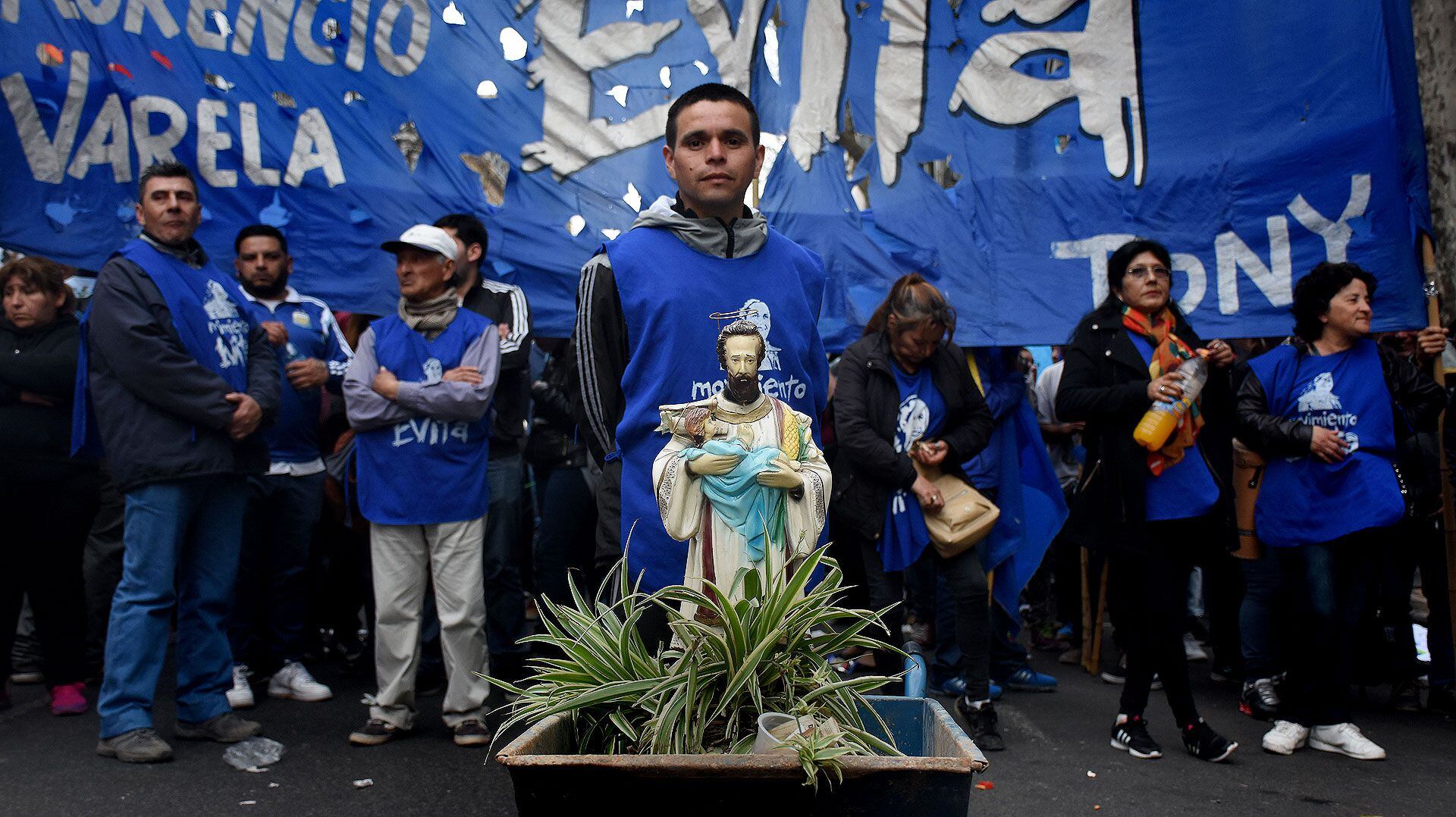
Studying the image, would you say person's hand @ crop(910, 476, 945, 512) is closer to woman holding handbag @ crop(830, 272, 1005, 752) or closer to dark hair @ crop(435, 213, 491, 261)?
woman holding handbag @ crop(830, 272, 1005, 752)

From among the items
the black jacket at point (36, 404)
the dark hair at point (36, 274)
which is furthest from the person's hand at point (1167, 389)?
the dark hair at point (36, 274)

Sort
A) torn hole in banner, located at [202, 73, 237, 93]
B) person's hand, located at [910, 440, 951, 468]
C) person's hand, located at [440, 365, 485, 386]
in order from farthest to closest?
torn hole in banner, located at [202, 73, 237, 93] → person's hand, located at [910, 440, 951, 468] → person's hand, located at [440, 365, 485, 386]

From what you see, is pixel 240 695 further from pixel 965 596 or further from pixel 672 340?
pixel 672 340

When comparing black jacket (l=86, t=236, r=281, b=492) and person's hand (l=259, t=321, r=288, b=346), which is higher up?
person's hand (l=259, t=321, r=288, b=346)

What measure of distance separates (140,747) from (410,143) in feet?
11.1

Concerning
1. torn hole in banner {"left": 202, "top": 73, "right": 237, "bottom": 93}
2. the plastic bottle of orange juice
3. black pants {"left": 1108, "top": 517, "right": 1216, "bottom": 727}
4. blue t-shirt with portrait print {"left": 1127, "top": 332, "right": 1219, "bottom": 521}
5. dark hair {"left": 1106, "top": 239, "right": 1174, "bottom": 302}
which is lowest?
black pants {"left": 1108, "top": 517, "right": 1216, "bottom": 727}

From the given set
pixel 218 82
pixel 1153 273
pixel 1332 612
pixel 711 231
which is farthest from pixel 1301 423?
pixel 218 82

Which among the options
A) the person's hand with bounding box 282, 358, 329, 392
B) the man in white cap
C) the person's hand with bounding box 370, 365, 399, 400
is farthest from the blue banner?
the person's hand with bounding box 370, 365, 399, 400

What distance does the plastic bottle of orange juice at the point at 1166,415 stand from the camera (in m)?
4.72

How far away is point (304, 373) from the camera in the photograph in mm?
5625

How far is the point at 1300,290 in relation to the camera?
17.3 feet

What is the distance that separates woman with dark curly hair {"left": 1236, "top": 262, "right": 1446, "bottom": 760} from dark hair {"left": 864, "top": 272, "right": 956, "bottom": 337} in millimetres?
1459

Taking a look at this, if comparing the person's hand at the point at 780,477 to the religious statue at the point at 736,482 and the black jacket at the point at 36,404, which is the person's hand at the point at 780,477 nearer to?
the religious statue at the point at 736,482

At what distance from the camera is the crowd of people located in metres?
4.66
